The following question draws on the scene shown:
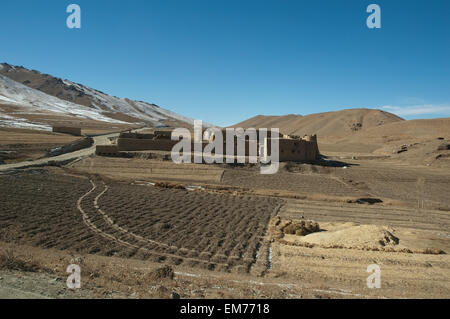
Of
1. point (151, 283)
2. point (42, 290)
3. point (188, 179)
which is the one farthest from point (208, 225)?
point (188, 179)

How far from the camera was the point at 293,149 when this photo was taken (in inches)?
1200

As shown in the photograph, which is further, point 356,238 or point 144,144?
point 144,144

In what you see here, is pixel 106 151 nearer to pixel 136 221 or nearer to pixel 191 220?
pixel 136 221

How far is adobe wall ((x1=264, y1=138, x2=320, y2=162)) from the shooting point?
29.9 meters

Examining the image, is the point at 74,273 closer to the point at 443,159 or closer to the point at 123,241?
the point at 123,241

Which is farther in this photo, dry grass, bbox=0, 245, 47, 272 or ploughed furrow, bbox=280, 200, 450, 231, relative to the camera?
ploughed furrow, bbox=280, 200, 450, 231

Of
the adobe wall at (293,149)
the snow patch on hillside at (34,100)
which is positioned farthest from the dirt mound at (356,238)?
the snow patch on hillside at (34,100)

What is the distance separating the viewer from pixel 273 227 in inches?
559

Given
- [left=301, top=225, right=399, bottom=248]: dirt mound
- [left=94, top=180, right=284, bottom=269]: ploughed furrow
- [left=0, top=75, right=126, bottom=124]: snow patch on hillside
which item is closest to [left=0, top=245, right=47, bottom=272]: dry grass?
[left=94, top=180, right=284, bottom=269]: ploughed furrow

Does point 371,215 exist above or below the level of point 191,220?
below

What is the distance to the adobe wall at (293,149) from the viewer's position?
29859mm
